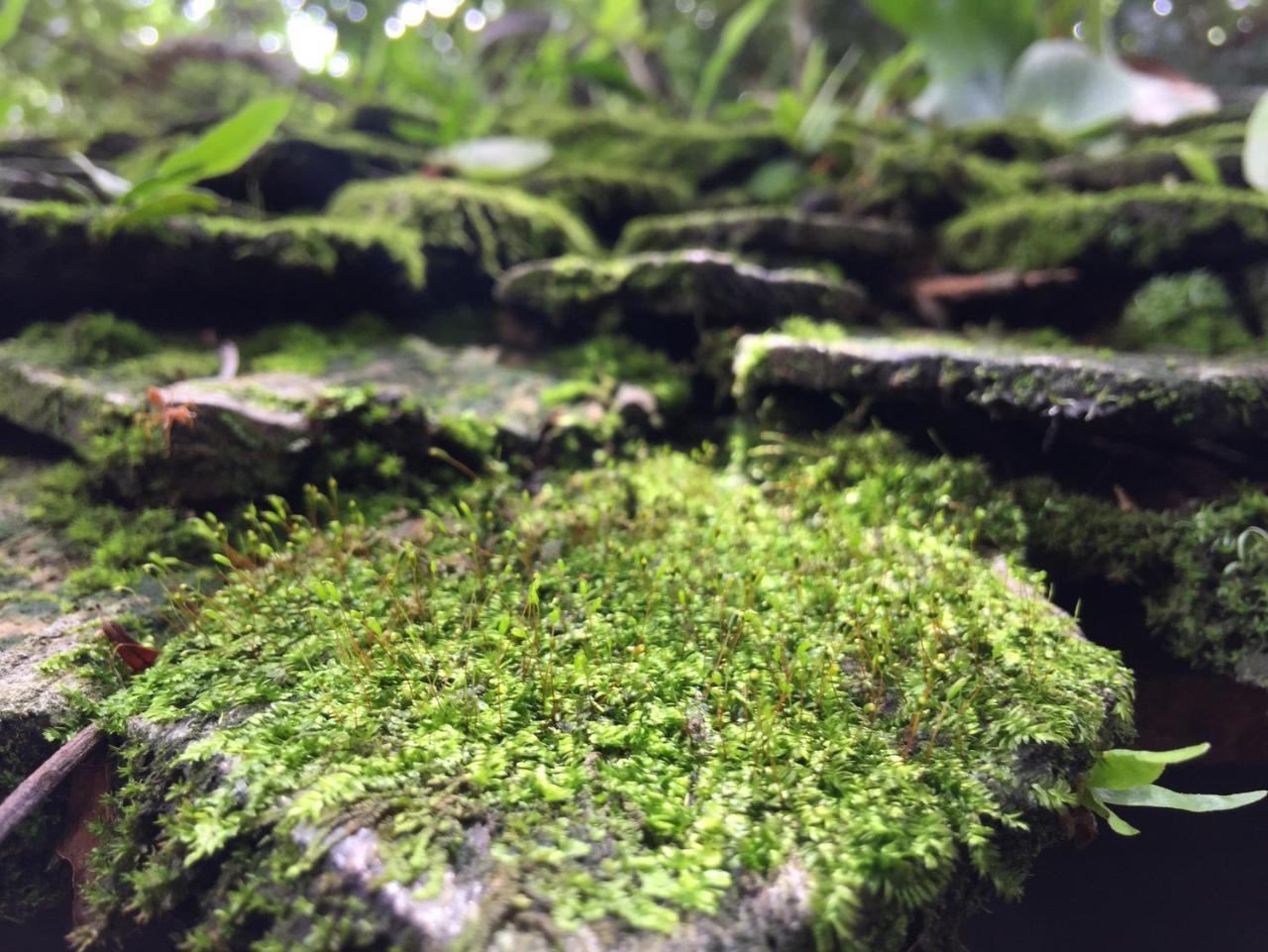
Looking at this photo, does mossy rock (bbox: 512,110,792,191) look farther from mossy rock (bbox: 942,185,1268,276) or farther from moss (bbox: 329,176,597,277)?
mossy rock (bbox: 942,185,1268,276)

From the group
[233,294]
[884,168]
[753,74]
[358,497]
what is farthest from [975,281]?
[753,74]

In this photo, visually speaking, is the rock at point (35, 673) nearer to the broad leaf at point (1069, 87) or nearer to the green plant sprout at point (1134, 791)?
the green plant sprout at point (1134, 791)

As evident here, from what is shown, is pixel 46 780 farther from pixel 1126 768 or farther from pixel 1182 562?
pixel 1182 562

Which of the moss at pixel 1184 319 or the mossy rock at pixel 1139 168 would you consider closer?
the moss at pixel 1184 319

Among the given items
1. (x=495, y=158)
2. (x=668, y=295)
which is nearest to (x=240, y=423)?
(x=668, y=295)

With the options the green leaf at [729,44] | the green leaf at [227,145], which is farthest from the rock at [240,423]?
the green leaf at [729,44]

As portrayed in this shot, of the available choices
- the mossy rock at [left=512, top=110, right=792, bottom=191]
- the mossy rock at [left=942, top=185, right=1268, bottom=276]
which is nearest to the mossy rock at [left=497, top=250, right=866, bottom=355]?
the mossy rock at [left=942, top=185, right=1268, bottom=276]

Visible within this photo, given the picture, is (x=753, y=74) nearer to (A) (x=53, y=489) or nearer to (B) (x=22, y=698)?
(A) (x=53, y=489)
